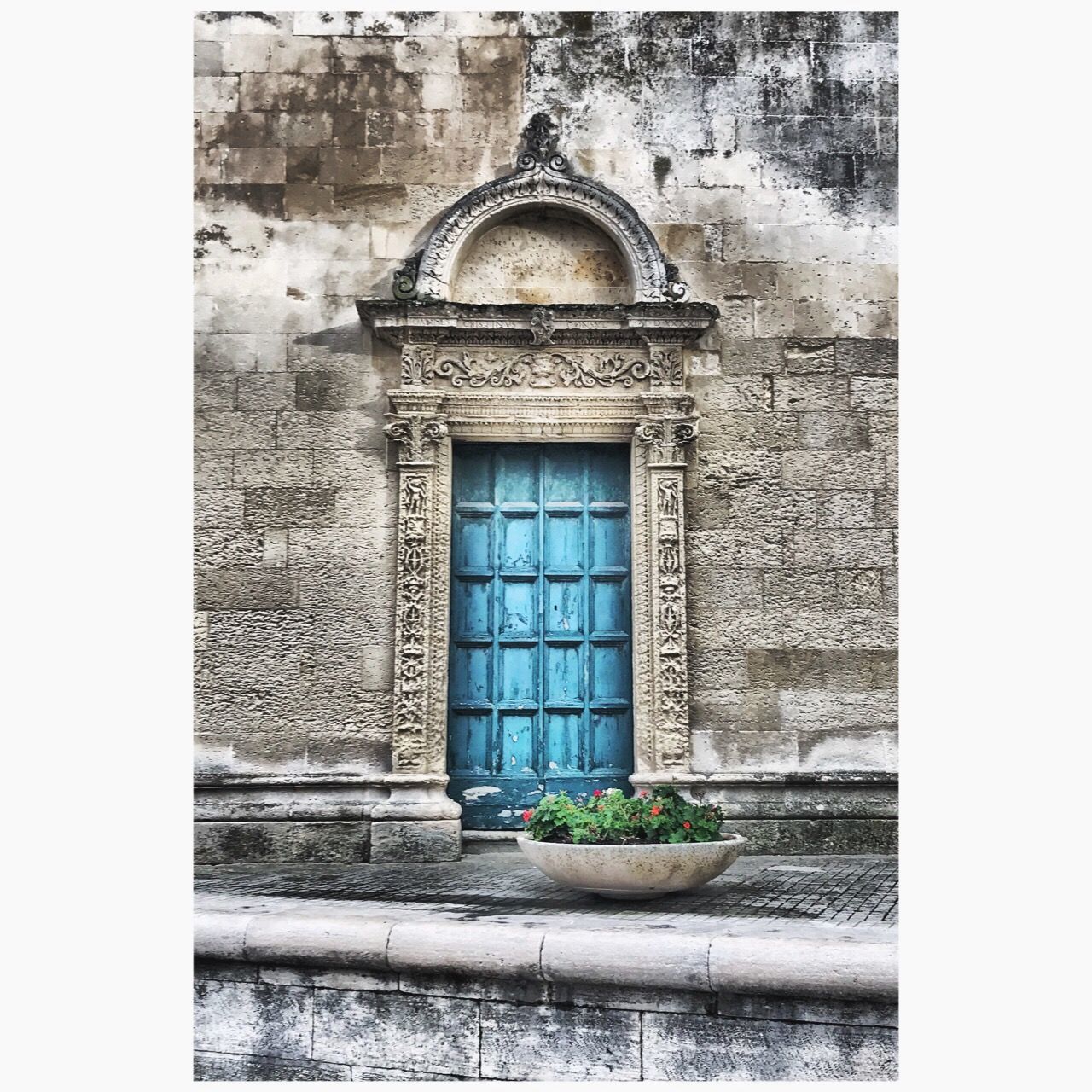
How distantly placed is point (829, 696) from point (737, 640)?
0.66 m

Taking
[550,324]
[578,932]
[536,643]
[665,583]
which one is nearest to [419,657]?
[536,643]

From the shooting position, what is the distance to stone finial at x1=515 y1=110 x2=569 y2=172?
25.0 ft

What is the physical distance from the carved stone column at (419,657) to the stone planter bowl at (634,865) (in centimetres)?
168

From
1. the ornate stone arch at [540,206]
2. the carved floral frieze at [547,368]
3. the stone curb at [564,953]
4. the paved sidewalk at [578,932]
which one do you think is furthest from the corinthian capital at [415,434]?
the stone curb at [564,953]

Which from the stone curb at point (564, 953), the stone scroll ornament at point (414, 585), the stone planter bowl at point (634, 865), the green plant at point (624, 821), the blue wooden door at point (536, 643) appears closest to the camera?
the stone curb at point (564, 953)

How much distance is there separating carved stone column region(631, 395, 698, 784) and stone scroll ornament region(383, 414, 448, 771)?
135 cm

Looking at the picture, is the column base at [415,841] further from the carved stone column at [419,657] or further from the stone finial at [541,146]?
the stone finial at [541,146]

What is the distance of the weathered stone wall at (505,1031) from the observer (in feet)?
13.5

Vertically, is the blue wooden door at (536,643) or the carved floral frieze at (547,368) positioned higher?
the carved floral frieze at (547,368)

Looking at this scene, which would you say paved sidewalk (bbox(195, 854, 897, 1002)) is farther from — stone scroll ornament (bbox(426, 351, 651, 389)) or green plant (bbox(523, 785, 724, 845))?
stone scroll ornament (bbox(426, 351, 651, 389))

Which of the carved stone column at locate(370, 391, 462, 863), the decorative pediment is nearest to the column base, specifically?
the carved stone column at locate(370, 391, 462, 863)

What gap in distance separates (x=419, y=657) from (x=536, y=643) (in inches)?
30.2

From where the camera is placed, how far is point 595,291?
25.6 ft

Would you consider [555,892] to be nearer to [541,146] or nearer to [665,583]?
[665,583]
